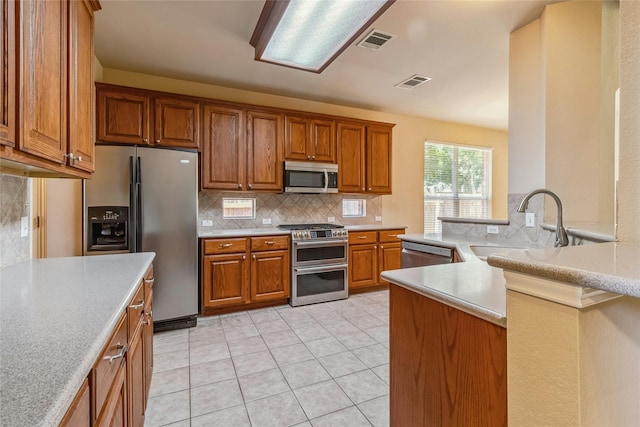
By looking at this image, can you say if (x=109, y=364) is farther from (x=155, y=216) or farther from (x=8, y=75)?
(x=155, y=216)

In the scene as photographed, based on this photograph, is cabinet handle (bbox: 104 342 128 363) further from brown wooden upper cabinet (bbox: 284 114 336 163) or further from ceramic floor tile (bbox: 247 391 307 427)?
brown wooden upper cabinet (bbox: 284 114 336 163)

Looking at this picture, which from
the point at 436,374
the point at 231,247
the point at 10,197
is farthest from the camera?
the point at 231,247

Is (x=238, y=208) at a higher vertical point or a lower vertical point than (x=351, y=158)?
lower

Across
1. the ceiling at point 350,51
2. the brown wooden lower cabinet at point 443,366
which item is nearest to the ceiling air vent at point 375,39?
the ceiling at point 350,51

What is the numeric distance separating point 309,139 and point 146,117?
1879mm

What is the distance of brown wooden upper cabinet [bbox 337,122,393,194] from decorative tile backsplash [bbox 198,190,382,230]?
37cm

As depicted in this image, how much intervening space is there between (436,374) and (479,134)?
578 centimetres

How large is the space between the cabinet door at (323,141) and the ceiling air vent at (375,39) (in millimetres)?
1304

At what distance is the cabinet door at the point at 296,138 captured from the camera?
3863 mm

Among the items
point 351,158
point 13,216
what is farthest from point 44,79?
point 351,158

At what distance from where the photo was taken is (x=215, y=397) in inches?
76.9

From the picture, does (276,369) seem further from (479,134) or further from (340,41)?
(479,134)

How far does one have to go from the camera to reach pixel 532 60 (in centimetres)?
253

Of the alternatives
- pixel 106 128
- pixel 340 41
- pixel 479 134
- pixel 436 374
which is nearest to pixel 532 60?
pixel 340 41
